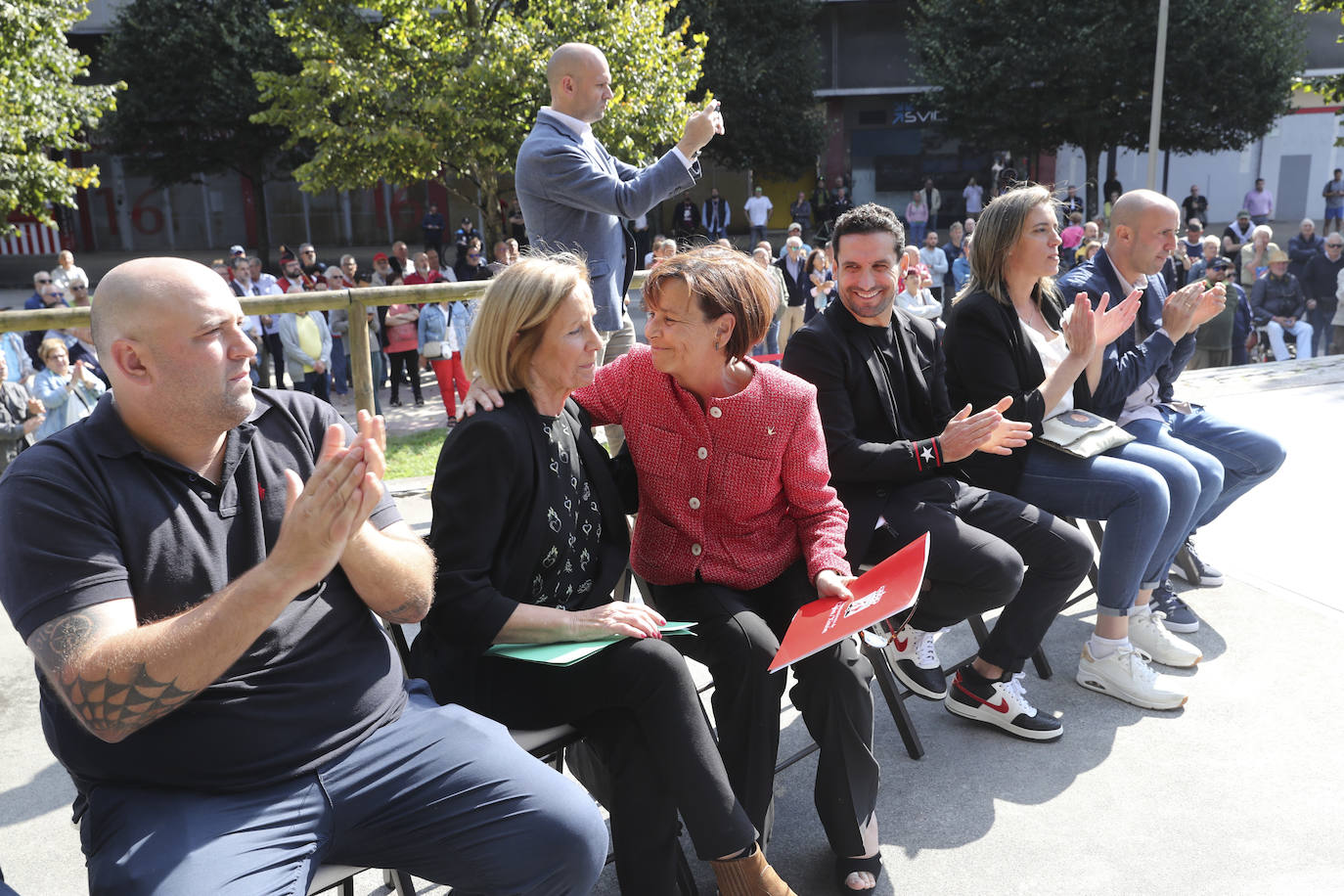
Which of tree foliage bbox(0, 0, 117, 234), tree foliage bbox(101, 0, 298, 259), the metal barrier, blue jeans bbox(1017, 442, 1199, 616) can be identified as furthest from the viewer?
tree foliage bbox(101, 0, 298, 259)

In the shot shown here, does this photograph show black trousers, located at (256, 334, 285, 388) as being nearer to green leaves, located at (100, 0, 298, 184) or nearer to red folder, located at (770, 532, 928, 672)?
red folder, located at (770, 532, 928, 672)

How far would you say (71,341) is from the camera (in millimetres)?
8234

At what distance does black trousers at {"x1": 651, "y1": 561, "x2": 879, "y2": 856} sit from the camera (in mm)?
A: 2508

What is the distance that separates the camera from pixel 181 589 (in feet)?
6.45

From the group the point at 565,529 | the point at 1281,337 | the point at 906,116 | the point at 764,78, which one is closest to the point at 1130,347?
the point at 565,529

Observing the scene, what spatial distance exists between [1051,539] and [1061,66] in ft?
82.7

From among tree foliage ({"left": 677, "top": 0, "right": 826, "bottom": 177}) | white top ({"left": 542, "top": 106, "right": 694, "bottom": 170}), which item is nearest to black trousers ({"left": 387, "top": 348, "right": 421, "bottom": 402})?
white top ({"left": 542, "top": 106, "right": 694, "bottom": 170})

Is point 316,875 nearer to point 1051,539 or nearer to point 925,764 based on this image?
point 925,764

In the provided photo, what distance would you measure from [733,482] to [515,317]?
2.41 feet

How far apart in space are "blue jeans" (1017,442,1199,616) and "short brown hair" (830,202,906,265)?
100cm

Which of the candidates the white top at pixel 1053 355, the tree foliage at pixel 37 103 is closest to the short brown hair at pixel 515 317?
the white top at pixel 1053 355

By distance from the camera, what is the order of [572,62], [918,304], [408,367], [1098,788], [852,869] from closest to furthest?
[852,869] → [1098,788] → [572,62] → [918,304] → [408,367]

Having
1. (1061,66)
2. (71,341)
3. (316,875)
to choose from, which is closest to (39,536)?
(316,875)

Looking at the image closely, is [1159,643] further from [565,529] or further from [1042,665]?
[565,529]
